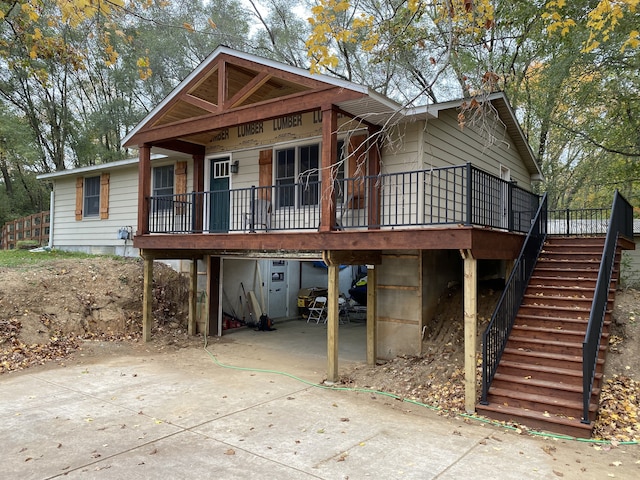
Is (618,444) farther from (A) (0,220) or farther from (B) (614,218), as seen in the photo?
(A) (0,220)

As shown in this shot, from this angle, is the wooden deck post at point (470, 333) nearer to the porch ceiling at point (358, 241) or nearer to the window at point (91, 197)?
the porch ceiling at point (358, 241)

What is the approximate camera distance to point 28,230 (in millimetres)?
18734

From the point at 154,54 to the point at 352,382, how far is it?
20035 mm

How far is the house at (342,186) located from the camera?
717cm

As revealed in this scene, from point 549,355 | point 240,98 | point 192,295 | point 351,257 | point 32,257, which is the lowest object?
point 549,355

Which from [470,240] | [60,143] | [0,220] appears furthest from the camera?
[0,220]

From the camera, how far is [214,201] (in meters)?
11.3

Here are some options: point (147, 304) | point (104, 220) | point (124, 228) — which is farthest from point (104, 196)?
point (147, 304)

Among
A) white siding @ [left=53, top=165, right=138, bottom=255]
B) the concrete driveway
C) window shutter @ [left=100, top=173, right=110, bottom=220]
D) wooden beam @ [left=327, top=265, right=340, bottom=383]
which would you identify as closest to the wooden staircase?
the concrete driveway

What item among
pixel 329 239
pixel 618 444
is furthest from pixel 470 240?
pixel 618 444

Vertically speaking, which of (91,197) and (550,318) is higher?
(91,197)

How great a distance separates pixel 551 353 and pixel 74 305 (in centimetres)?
961

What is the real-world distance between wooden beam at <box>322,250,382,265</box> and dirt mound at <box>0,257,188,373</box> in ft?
18.3

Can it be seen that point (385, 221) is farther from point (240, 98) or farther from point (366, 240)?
point (240, 98)
